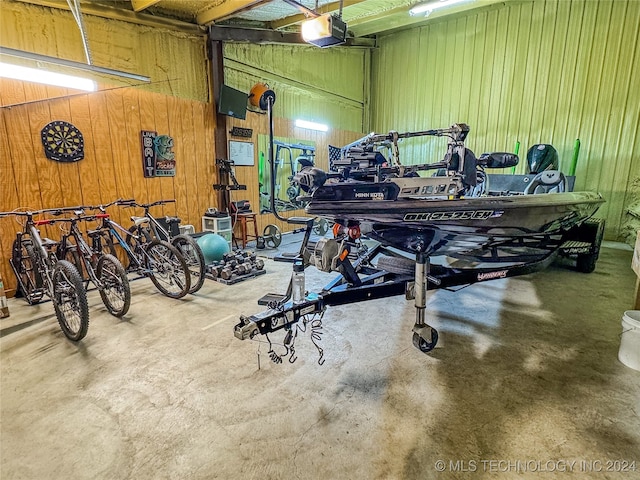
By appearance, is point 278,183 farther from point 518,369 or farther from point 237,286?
point 518,369

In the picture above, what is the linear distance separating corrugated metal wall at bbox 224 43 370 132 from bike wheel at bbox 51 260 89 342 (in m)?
4.13

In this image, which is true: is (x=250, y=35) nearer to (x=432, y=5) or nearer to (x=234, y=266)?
(x=432, y=5)

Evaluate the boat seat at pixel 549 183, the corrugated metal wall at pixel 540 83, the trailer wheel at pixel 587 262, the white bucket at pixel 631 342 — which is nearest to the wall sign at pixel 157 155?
the boat seat at pixel 549 183

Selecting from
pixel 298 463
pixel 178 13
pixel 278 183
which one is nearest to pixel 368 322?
pixel 298 463

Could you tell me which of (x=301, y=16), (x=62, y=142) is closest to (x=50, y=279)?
(x=62, y=142)

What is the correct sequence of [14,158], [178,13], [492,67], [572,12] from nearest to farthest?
[14,158]
[178,13]
[572,12]
[492,67]

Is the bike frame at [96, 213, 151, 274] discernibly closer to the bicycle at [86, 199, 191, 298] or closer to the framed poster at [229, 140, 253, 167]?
the bicycle at [86, 199, 191, 298]

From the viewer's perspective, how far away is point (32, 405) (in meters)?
1.91

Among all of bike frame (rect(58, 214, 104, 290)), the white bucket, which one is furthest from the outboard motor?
bike frame (rect(58, 214, 104, 290))

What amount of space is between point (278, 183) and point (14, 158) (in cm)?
400

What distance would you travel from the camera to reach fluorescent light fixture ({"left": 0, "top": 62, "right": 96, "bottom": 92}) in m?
3.08

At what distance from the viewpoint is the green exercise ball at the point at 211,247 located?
4297 millimetres

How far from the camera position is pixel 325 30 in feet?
12.3
